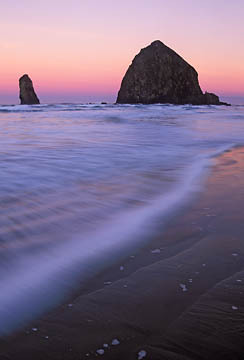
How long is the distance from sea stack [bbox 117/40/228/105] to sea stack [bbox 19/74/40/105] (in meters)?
17.1

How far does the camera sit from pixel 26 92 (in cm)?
6353

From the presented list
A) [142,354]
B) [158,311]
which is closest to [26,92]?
[158,311]

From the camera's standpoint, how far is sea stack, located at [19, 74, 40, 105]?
6328 centimetres

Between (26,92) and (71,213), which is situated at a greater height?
(26,92)

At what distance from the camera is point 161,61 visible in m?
62.1

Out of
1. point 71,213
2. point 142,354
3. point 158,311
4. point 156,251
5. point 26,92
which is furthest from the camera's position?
point 26,92

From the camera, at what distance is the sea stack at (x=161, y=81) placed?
58.5 m

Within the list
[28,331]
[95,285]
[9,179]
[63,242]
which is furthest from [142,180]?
[28,331]

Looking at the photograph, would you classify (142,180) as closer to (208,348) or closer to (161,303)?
(161,303)

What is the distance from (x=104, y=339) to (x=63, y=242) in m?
0.73

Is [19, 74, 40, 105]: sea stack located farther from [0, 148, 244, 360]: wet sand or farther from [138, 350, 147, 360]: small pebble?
[138, 350, 147, 360]: small pebble

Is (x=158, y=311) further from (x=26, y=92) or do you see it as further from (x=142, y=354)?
(x=26, y=92)

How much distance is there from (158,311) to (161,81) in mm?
61945

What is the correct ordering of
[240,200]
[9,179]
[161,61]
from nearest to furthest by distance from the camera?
[240,200] → [9,179] → [161,61]
